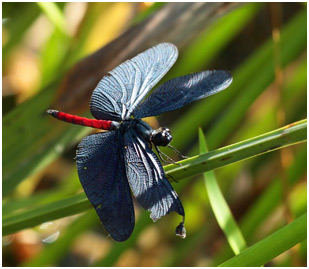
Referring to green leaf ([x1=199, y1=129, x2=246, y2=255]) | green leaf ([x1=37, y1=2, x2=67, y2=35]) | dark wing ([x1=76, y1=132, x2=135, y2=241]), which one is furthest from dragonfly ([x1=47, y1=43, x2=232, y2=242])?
green leaf ([x1=37, y1=2, x2=67, y2=35])

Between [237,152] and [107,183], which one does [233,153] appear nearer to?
[237,152]

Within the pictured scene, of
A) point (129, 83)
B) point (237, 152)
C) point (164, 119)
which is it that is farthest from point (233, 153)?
point (164, 119)

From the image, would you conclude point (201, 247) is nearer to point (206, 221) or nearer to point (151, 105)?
point (206, 221)

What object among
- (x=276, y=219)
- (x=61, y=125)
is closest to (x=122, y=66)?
(x=61, y=125)

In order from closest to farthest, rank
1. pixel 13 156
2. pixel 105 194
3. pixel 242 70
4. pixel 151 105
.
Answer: pixel 105 194 < pixel 151 105 < pixel 13 156 < pixel 242 70

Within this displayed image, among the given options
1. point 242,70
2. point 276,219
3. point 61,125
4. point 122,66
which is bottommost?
point 276,219

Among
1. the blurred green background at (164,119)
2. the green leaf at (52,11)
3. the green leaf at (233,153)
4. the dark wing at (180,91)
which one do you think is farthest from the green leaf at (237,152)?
the green leaf at (52,11)

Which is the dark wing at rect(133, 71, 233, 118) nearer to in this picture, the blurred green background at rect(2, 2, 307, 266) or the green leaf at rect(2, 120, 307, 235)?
the green leaf at rect(2, 120, 307, 235)
